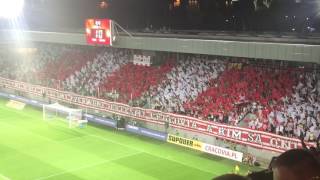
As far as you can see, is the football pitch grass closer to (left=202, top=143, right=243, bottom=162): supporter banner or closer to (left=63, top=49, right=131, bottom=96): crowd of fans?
(left=202, top=143, right=243, bottom=162): supporter banner

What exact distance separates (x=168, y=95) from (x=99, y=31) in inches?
292

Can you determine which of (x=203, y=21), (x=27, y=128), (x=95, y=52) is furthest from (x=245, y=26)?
(x=27, y=128)

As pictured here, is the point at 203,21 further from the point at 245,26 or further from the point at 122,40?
the point at 122,40

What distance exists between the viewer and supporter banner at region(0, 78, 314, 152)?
22703 mm

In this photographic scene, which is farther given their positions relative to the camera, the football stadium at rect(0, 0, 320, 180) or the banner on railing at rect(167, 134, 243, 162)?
the banner on railing at rect(167, 134, 243, 162)

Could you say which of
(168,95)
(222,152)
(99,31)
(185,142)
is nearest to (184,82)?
(168,95)

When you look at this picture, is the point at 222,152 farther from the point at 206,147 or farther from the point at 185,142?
the point at 185,142

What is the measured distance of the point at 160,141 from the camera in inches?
1107

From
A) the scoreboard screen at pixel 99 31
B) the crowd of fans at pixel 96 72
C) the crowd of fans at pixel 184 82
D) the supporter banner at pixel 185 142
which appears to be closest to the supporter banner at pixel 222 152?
the supporter banner at pixel 185 142

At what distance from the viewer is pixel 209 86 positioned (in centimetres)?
2952

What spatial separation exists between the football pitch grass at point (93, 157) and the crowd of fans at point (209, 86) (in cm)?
324

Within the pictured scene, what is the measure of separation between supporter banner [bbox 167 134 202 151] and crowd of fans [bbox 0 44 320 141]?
214 cm

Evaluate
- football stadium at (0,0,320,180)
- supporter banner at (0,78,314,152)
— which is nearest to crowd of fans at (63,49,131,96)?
football stadium at (0,0,320,180)

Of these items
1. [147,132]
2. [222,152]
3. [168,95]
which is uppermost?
[168,95]
